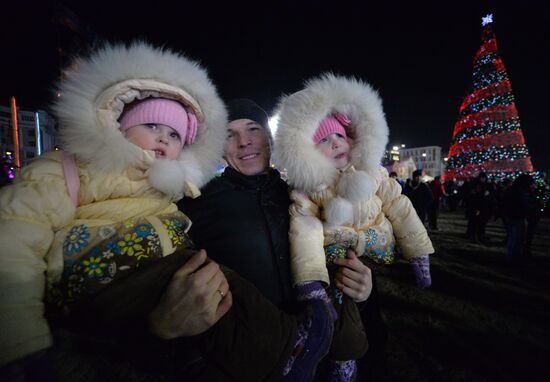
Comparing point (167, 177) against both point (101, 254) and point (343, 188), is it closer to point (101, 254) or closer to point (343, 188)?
point (101, 254)

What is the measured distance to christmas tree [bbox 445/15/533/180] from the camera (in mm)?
18656

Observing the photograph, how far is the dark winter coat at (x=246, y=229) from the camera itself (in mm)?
1664

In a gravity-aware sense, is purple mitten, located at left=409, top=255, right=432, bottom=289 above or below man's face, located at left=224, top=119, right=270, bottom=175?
below

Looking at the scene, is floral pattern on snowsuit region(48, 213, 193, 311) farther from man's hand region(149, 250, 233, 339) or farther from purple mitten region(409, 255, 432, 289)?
purple mitten region(409, 255, 432, 289)

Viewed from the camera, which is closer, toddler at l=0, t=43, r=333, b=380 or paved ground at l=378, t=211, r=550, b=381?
toddler at l=0, t=43, r=333, b=380

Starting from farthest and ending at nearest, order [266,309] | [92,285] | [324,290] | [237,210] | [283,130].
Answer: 1. [283,130]
2. [237,210]
3. [324,290]
4. [266,309]
5. [92,285]

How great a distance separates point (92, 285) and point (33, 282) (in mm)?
204

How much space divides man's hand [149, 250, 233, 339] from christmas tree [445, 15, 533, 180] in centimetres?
2591

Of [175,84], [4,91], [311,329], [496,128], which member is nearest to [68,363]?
[311,329]

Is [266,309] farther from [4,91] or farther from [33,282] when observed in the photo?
[4,91]

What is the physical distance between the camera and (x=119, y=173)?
144 cm

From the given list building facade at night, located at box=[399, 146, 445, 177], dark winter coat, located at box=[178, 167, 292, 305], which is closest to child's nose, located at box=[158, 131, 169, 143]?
dark winter coat, located at box=[178, 167, 292, 305]

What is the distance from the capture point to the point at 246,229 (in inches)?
67.9

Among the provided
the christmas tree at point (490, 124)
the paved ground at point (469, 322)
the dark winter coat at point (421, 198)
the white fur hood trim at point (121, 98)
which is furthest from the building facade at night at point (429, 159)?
the white fur hood trim at point (121, 98)
